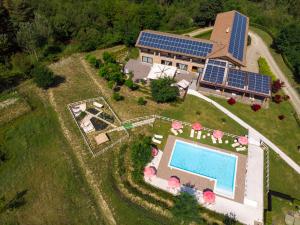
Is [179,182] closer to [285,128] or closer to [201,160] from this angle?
[201,160]

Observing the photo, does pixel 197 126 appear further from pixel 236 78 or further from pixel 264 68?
pixel 264 68

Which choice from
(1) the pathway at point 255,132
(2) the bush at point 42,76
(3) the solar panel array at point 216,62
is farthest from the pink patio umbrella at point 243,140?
(2) the bush at point 42,76

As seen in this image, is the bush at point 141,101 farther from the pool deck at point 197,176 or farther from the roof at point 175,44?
the roof at point 175,44

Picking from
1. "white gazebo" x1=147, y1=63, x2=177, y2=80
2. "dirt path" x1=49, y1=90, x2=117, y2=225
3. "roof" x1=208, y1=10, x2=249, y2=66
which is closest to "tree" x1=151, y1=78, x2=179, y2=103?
"white gazebo" x1=147, y1=63, x2=177, y2=80

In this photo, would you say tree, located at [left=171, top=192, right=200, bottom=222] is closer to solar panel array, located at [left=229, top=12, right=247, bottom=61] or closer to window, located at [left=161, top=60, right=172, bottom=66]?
solar panel array, located at [left=229, top=12, right=247, bottom=61]

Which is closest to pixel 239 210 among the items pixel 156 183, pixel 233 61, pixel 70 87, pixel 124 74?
pixel 156 183
